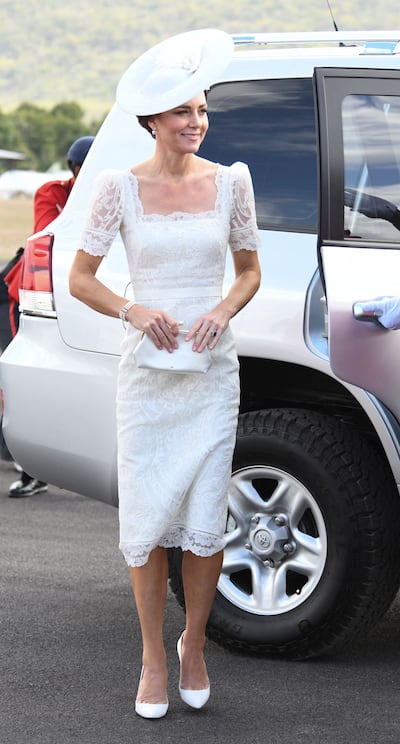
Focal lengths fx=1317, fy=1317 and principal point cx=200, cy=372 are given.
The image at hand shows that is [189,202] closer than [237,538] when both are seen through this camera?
Yes

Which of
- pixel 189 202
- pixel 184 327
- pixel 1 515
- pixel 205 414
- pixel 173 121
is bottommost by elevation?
pixel 1 515

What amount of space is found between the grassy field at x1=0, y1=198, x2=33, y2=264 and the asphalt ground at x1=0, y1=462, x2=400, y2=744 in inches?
1279

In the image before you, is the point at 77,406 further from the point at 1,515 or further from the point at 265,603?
the point at 1,515

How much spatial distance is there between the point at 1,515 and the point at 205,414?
324 cm

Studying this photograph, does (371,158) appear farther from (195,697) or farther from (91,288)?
(195,697)

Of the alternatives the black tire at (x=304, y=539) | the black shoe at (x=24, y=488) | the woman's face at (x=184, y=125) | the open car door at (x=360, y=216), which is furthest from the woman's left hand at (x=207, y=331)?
the black shoe at (x=24, y=488)

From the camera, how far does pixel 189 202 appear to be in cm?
345

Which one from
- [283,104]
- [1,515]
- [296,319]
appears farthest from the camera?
[1,515]

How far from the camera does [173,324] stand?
133 inches

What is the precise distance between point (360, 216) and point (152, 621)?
128 centimetres

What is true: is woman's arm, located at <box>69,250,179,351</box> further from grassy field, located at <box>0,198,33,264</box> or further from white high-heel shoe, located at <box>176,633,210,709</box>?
grassy field, located at <box>0,198,33,264</box>

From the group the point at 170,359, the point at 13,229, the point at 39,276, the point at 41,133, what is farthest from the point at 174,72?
the point at 41,133

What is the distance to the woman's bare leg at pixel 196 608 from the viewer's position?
359cm

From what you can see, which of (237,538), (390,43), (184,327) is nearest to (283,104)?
(390,43)
